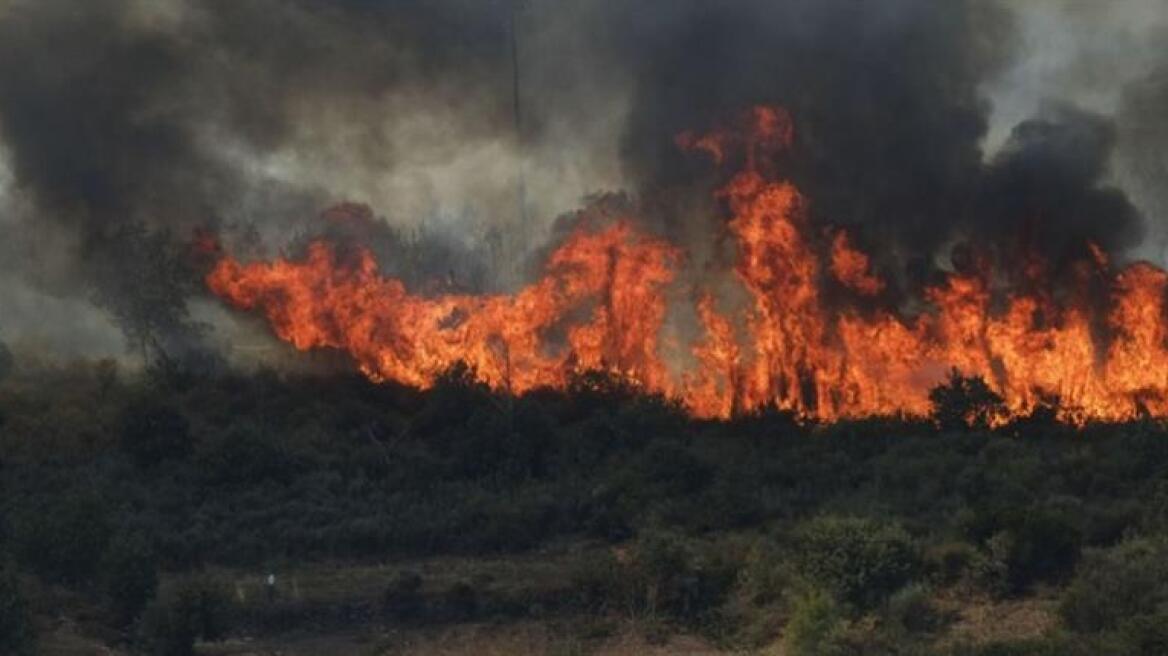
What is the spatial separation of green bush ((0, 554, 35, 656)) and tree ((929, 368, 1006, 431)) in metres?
30.5

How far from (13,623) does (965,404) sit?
1244 inches

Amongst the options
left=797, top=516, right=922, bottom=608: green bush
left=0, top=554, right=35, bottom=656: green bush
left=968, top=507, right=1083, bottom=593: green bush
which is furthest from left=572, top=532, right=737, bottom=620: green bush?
left=0, top=554, right=35, bottom=656: green bush

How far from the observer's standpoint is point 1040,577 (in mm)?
30094

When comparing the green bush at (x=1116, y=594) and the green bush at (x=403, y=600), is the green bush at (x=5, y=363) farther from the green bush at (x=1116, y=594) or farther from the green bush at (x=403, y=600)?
the green bush at (x=1116, y=594)

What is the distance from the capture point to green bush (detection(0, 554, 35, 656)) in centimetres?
2597

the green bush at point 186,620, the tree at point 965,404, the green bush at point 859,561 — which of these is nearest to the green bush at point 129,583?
the green bush at point 186,620

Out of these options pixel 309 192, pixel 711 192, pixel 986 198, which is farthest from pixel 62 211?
pixel 986 198

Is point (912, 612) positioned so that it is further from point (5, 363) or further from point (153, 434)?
point (5, 363)

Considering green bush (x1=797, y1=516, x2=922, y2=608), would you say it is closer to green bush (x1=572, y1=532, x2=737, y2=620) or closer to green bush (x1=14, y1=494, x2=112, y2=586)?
green bush (x1=572, y1=532, x2=737, y2=620)

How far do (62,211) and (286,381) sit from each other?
12.6 m

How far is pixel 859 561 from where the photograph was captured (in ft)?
96.5

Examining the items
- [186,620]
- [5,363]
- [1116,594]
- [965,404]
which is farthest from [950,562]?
[5,363]

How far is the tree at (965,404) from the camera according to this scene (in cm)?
4859

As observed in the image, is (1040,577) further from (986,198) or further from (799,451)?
(986,198)
